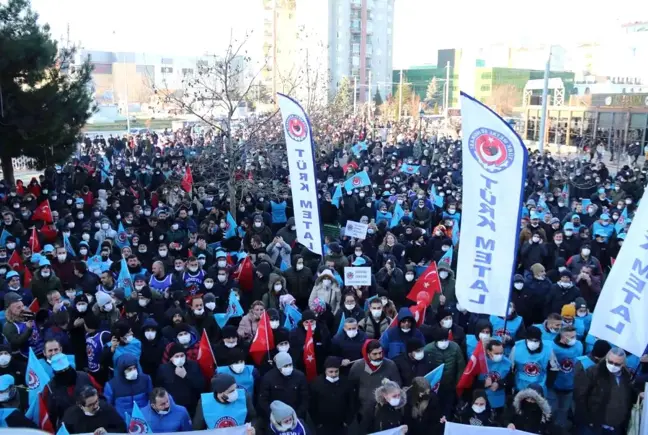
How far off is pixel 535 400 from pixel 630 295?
127 centimetres

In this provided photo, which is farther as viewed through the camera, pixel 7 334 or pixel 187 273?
pixel 187 273

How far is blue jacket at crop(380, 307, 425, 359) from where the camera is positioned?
6.27 meters

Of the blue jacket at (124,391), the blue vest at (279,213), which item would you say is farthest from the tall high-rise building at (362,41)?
the blue jacket at (124,391)

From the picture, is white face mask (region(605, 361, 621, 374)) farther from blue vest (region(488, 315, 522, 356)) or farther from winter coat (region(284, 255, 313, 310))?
winter coat (region(284, 255, 313, 310))

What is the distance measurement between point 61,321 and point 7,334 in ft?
1.82

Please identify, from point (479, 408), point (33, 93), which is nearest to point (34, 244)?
point (33, 93)

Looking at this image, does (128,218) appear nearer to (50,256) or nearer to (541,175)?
(50,256)

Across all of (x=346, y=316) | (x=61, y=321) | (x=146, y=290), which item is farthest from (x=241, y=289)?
(x=61, y=321)

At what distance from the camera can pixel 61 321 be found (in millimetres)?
6617

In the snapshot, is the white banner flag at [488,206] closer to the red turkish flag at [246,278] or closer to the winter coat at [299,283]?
the winter coat at [299,283]

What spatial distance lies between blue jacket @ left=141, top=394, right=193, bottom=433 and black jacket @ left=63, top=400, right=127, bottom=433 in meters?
0.23

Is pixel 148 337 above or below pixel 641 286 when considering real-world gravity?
below

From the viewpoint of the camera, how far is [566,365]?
6.06 metres

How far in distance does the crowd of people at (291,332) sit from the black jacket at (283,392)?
0.04 ft
